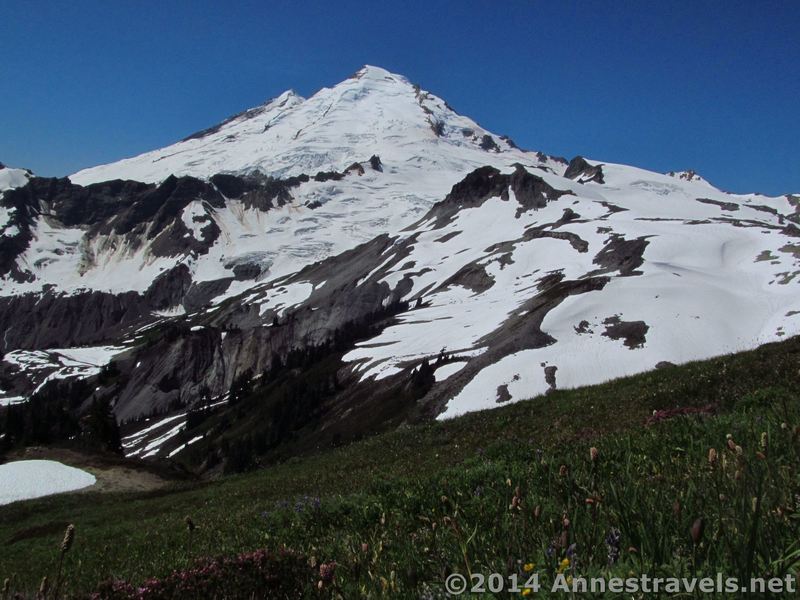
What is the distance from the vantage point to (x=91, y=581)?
25.1 feet

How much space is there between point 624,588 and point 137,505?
30.7m

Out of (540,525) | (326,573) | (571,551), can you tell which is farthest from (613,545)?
(326,573)

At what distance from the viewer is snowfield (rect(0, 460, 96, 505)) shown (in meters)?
36.9

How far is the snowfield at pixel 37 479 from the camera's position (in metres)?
36.9

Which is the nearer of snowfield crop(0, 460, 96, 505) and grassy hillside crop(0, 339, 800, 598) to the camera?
grassy hillside crop(0, 339, 800, 598)

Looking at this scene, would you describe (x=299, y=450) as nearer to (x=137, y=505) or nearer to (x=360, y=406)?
(x=360, y=406)

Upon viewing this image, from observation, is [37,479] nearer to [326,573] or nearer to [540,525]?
[326,573]

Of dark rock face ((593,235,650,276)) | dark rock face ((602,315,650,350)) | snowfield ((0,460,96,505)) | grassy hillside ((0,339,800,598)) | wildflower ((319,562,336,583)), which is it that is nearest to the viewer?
grassy hillside ((0,339,800,598))

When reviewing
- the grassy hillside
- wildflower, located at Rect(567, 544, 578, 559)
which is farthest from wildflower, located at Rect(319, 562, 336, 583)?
wildflower, located at Rect(567, 544, 578, 559)

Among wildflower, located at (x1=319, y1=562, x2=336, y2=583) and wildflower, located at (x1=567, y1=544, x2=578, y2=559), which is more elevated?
wildflower, located at (x1=567, y1=544, x2=578, y2=559)

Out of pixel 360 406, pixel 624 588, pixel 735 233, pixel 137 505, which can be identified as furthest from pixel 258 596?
pixel 735 233

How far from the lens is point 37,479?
3897cm

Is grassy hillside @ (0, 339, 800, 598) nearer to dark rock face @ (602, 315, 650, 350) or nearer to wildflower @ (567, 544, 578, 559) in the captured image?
wildflower @ (567, 544, 578, 559)

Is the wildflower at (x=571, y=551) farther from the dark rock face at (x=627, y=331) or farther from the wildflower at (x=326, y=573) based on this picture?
the dark rock face at (x=627, y=331)
